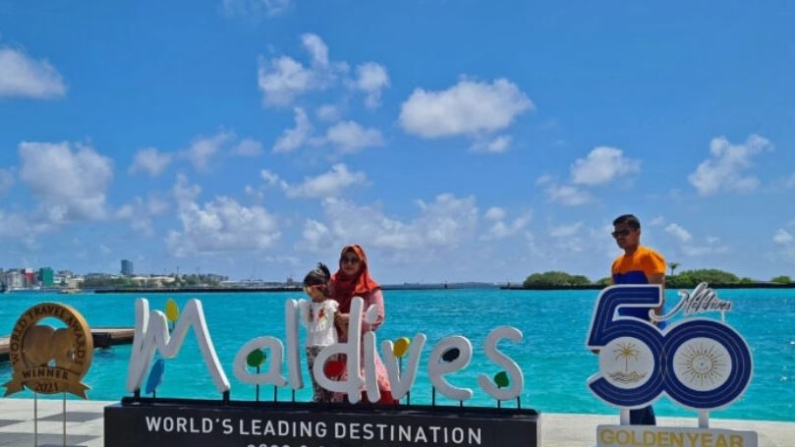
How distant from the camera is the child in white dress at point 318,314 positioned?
630 centimetres

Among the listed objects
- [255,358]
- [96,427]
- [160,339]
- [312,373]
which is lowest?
[96,427]

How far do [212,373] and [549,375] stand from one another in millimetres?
21633

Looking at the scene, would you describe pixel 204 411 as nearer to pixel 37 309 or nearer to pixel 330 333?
pixel 330 333

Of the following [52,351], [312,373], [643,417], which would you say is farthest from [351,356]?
[52,351]

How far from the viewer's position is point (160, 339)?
649 centimetres

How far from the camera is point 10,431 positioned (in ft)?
29.6

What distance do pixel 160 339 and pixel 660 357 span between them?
4.02 m

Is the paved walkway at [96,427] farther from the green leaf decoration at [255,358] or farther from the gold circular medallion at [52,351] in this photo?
the green leaf decoration at [255,358]

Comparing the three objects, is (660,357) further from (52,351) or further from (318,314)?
(52,351)

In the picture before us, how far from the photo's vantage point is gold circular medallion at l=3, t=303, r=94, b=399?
21.7 feet

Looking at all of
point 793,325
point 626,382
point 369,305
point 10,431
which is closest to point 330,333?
point 369,305

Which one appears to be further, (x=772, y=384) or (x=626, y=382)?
(x=772, y=384)

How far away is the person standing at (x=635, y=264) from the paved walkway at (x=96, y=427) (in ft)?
7.47

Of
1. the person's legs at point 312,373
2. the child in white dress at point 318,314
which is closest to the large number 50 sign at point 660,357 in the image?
the child in white dress at point 318,314
